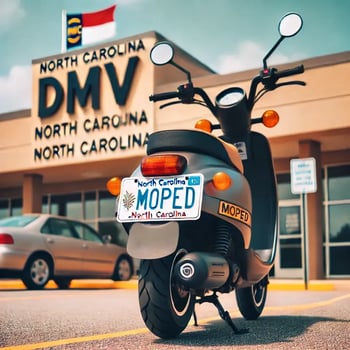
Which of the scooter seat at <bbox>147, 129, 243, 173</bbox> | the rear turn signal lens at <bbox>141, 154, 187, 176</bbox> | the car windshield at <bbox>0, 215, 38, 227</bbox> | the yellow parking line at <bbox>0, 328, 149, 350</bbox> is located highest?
the scooter seat at <bbox>147, 129, 243, 173</bbox>

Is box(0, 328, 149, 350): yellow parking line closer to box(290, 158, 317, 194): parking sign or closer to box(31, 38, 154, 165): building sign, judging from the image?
box(290, 158, 317, 194): parking sign

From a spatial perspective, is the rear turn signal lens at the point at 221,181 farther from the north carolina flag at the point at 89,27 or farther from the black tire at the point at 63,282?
the north carolina flag at the point at 89,27

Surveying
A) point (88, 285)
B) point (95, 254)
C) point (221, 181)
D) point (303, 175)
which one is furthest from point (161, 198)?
point (88, 285)

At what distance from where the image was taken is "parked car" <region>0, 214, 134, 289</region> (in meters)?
11.2

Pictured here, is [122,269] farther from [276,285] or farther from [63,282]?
[276,285]

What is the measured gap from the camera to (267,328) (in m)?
5.11

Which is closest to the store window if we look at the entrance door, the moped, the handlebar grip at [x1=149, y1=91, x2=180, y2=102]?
the entrance door

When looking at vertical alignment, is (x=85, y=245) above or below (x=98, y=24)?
below

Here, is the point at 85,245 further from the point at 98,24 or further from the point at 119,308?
the point at 98,24

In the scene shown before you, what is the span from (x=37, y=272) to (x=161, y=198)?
7.87 m

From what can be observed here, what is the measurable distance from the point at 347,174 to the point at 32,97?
9463mm

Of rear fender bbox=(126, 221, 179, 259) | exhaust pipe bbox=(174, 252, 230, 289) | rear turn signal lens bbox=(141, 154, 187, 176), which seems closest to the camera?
exhaust pipe bbox=(174, 252, 230, 289)

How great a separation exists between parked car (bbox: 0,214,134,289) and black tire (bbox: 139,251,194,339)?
7.26 metres

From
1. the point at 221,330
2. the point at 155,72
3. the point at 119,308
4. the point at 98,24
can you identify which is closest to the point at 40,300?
the point at 119,308
